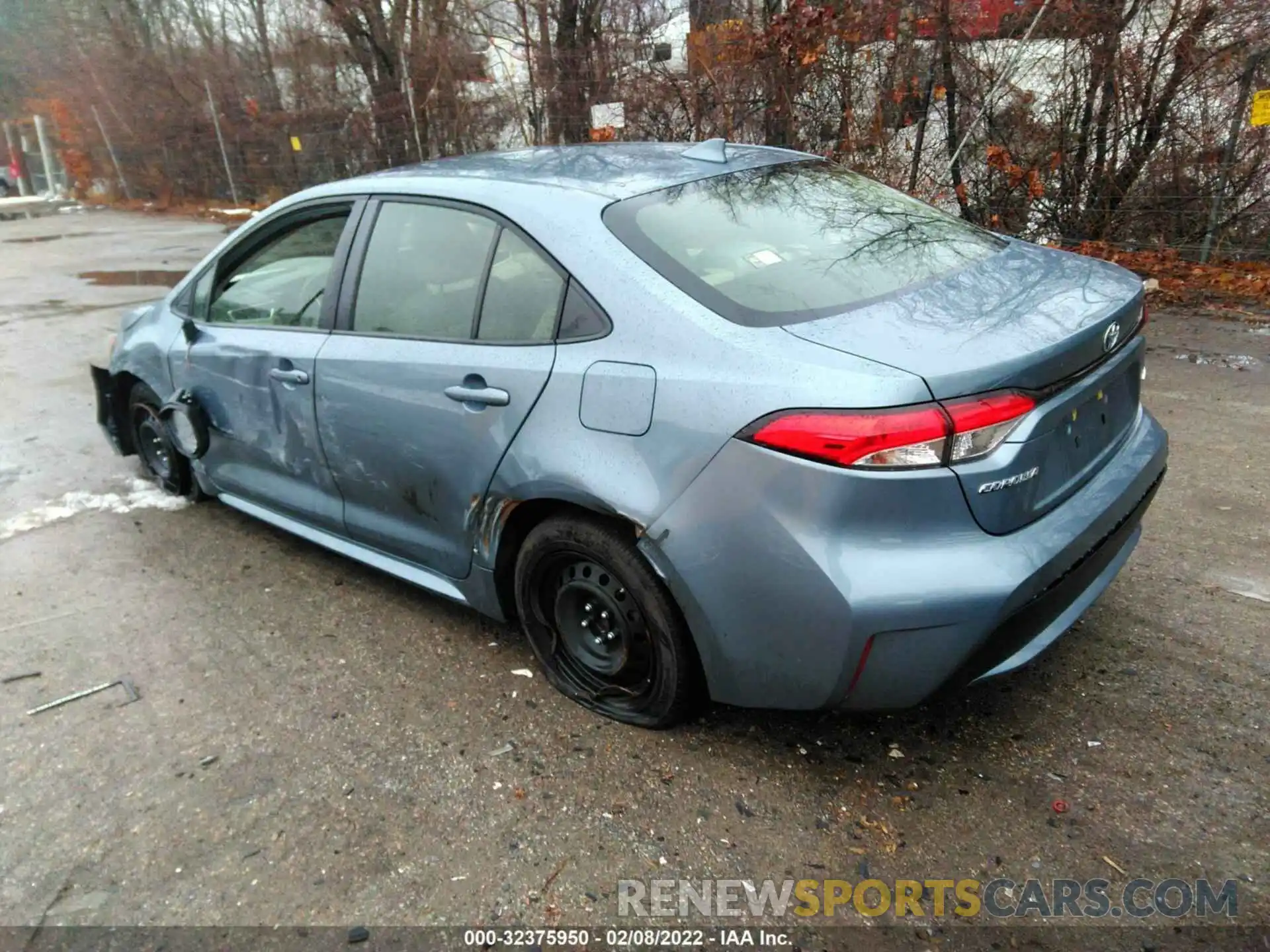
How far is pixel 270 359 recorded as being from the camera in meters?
3.63

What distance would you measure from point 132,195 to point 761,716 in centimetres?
3068

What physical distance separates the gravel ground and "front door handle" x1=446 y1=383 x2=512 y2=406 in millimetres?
985

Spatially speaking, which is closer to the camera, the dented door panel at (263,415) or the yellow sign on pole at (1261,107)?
the dented door panel at (263,415)

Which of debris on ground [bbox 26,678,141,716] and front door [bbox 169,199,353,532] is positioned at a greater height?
front door [bbox 169,199,353,532]

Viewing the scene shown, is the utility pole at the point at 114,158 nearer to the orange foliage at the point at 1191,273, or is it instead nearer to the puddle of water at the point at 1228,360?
the orange foliage at the point at 1191,273

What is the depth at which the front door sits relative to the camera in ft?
11.5

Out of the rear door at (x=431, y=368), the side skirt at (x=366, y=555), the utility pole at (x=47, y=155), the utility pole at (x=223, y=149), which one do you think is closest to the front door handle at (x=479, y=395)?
the rear door at (x=431, y=368)

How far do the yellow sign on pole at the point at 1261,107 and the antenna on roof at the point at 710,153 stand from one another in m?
6.30

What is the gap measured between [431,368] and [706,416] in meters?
1.10

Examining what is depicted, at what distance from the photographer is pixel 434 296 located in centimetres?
312

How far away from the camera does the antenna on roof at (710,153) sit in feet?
11.0

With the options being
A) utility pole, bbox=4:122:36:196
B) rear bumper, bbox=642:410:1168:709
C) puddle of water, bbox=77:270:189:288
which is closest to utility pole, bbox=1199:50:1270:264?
rear bumper, bbox=642:410:1168:709

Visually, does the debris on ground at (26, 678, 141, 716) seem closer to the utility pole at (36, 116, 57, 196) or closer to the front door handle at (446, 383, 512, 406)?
the front door handle at (446, 383, 512, 406)

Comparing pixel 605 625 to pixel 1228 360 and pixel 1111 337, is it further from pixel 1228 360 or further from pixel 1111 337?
pixel 1228 360
